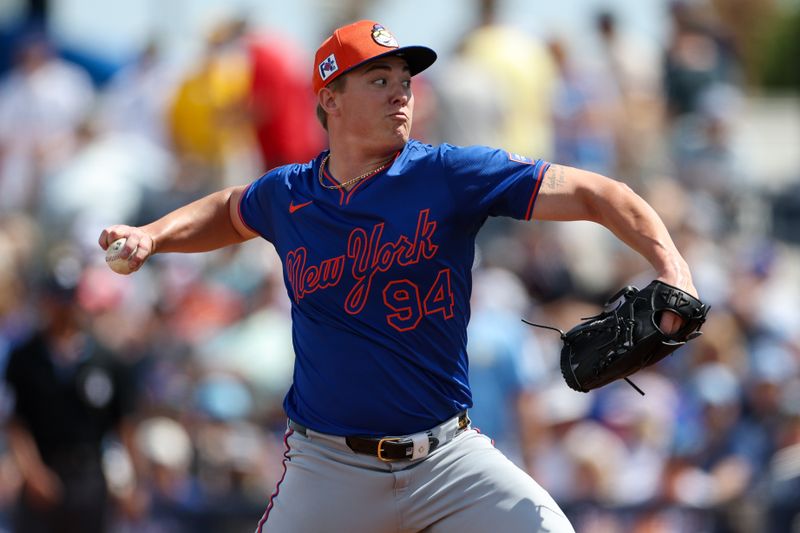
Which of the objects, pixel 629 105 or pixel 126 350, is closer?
pixel 126 350

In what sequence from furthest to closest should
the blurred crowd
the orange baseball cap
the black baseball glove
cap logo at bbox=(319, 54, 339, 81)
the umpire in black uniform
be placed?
the blurred crowd < the umpire in black uniform < cap logo at bbox=(319, 54, 339, 81) < the orange baseball cap < the black baseball glove

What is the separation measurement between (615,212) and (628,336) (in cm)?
42

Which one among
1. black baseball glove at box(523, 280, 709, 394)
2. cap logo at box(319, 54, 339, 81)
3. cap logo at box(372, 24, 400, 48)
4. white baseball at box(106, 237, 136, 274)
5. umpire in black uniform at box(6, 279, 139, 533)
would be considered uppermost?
cap logo at box(372, 24, 400, 48)

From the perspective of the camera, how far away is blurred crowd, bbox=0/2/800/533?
9633 mm

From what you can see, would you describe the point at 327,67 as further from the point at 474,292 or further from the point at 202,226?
the point at 474,292

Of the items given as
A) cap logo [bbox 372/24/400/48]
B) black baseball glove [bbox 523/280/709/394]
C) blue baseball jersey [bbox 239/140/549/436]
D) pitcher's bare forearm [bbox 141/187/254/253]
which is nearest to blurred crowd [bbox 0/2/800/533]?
pitcher's bare forearm [bbox 141/187/254/253]

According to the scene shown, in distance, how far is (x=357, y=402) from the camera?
5145 mm

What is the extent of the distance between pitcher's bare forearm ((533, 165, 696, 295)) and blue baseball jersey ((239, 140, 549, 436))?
3.4 inches

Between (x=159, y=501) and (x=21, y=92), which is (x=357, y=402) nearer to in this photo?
(x=159, y=501)

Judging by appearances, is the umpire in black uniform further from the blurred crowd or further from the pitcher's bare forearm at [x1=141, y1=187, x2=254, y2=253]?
the pitcher's bare forearm at [x1=141, y1=187, x2=254, y2=253]

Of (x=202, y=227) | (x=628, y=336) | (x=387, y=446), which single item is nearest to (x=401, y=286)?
(x=387, y=446)

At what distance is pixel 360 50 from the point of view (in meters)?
5.26

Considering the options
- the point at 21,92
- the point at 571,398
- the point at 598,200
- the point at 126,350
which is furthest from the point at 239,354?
the point at 598,200

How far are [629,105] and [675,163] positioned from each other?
31.7 inches
